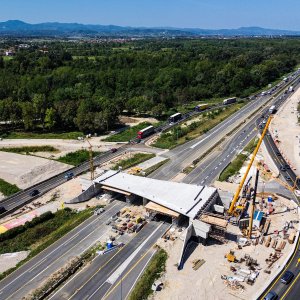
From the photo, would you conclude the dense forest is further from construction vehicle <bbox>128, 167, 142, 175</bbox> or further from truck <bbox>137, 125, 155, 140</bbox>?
construction vehicle <bbox>128, 167, 142, 175</bbox>

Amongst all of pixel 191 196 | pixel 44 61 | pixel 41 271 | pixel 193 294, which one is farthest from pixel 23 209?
pixel 44 61

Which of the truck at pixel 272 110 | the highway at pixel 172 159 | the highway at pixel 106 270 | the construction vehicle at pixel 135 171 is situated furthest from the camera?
the truck at pixel 272 110

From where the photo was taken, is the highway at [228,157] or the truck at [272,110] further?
the truck at [272,110]

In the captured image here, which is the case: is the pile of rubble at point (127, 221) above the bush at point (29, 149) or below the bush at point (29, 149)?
above

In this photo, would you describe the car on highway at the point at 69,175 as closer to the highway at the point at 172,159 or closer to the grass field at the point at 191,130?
the highway at the point at 172,159

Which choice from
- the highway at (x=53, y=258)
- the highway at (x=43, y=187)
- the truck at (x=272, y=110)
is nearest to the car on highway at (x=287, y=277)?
the highway at (x=53, y=258)

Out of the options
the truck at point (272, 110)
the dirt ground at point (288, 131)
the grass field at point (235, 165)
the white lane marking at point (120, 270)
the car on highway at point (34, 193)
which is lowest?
the car on highway at point (34, 193)

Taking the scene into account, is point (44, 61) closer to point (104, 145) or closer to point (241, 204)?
point (104, 145)

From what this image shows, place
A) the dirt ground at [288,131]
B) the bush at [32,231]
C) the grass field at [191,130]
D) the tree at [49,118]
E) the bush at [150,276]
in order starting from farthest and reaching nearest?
1. the tree at [49,118]
2. the grass field at [191,130]
3. the dirt ground at [288,131]
4. the bush at [32,231]
5. the bush at [150,276]
